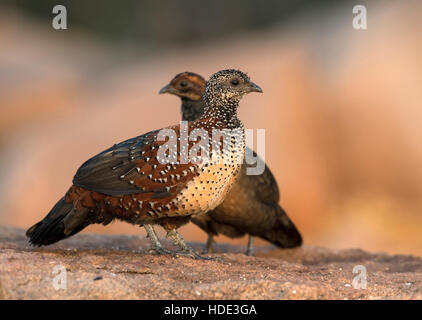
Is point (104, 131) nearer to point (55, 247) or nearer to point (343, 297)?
point (55, 247)

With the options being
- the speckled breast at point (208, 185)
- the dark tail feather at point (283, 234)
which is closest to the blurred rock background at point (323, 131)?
the dark tail feather at point (283, 234)

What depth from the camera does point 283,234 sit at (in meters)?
7.67

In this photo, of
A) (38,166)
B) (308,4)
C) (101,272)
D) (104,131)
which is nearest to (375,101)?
(104,131)

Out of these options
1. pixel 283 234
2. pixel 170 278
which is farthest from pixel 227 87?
pixel 283 234

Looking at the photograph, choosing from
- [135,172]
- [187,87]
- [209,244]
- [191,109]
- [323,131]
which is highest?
[187,87]

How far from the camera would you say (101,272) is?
4.89 m

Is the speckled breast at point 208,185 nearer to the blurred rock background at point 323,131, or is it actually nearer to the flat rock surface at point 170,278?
the flat rock surface at point 170,278

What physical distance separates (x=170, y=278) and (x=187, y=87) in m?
2.81

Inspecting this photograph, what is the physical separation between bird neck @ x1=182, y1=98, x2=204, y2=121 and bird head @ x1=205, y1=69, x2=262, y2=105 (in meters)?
1.35

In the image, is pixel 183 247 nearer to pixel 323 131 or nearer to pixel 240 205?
pixel 240 205

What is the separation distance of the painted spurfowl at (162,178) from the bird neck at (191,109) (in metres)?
1.34

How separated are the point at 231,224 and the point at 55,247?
71.3 inches

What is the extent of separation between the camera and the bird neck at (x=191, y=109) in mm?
7246

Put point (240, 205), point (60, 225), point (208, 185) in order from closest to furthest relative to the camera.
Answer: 1. point (208, 185)
2. point (60, 225)
3. point (240, 205)
